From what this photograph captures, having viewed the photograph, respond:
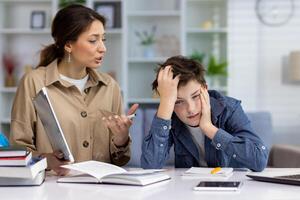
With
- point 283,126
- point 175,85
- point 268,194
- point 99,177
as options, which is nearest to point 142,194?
point 99,177

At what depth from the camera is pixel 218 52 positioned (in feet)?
18.4

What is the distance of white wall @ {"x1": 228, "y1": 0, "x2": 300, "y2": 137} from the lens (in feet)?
18.2

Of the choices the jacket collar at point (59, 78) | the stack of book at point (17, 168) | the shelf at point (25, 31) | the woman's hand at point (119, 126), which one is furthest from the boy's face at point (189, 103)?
the shelf at point (25, 31)

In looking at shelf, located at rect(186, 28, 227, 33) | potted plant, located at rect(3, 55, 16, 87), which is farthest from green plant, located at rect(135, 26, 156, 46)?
potted plant, located at rect(3, 55, 16, 87)

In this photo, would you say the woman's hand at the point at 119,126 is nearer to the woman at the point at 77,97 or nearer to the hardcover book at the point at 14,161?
the woman at the point at 77,97

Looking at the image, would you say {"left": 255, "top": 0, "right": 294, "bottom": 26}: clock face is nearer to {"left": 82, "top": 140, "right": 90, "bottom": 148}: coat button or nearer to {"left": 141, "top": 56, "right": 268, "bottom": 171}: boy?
{"left": 141, "top": 56, "right": 268, "bottom": 171}: boy

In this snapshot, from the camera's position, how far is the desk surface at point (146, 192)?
160 centimetres

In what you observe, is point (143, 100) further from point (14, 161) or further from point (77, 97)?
point (14, 161)

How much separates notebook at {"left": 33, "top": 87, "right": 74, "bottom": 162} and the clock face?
3856 mm

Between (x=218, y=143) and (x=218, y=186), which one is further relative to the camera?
(x=218, y=143)

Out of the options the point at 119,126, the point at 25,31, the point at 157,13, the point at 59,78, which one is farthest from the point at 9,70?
the point at 119,126

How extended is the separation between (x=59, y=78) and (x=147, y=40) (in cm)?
320

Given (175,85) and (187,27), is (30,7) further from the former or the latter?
(175,85)

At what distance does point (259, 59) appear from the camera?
5.58m
